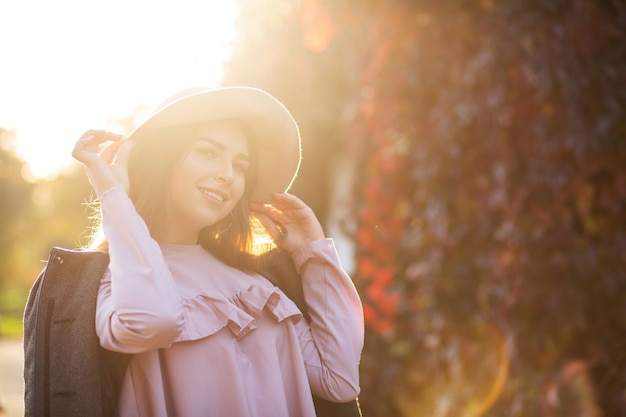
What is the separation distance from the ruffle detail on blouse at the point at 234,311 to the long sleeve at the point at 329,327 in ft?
0.28

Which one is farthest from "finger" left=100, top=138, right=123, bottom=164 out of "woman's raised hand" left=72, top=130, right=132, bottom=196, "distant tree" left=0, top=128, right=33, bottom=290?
"distant tree" left=0, top=128, right=33, bottom=290

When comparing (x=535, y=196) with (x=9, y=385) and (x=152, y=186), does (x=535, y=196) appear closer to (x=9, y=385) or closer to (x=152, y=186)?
(x=152, y=186)

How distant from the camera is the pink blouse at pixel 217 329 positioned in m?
1.64

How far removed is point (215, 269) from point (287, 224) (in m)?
0.29

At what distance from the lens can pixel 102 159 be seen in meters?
1.78

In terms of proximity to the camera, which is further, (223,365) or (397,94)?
(397,94)

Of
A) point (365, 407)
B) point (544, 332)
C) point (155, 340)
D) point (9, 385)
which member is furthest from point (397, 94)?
point (9, 385)

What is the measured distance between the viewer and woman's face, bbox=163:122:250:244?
1.89 meters

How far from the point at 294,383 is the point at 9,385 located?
9937 mm

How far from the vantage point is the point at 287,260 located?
221cm

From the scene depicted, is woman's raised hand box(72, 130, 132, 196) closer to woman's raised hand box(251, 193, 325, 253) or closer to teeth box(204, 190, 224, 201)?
teeth box(204, 190, 224, 201)

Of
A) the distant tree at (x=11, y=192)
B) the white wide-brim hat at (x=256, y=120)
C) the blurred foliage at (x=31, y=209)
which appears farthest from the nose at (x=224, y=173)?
the distant tree at (x=11, y=192)

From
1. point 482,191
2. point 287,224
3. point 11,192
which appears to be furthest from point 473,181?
point 11,192

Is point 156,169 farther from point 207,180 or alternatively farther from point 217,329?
point 217,329
